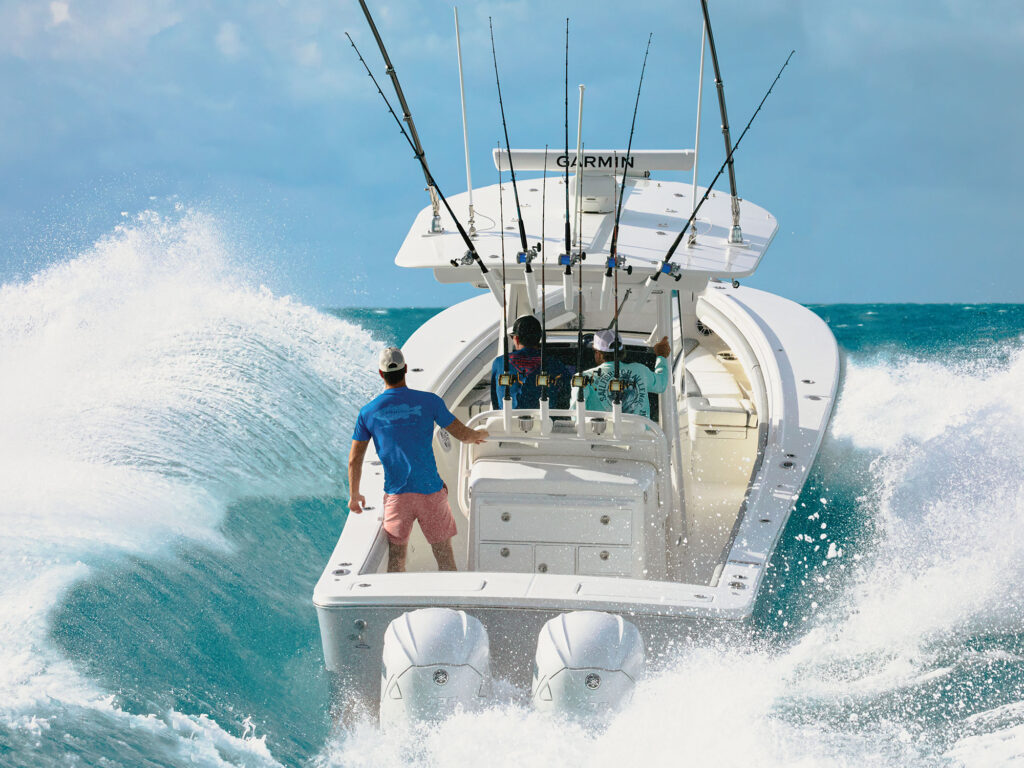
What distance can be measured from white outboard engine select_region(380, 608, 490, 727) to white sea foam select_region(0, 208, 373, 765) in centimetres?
59

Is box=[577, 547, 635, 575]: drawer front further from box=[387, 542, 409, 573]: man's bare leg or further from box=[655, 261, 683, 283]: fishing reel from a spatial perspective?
box=[655, 261, 683, 283]: fishing reel

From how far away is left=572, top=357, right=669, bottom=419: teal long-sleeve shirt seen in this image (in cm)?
409

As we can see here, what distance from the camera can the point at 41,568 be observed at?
14.4 ft

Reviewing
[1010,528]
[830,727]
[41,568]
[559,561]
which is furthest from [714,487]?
[41,568]

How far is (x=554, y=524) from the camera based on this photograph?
370 centimetres

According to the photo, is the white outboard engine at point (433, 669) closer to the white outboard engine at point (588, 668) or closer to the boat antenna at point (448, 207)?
the white outboard engine at point (588, 668)

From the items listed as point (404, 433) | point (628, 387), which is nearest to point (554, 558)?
point (404, 433)

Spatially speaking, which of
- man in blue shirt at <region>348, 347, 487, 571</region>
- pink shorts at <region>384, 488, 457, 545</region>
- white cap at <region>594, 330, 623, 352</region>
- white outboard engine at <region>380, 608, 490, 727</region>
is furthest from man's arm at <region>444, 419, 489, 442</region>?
white outboard engine at <region>380, 608, 490, 727</region>

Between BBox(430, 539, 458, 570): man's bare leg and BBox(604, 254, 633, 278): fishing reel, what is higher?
BBox(604, 254, 633, 278): fishing reel

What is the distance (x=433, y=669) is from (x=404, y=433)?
99 centimetres

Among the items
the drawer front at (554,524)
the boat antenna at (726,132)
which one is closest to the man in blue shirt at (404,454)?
the drawer front at (554,524)

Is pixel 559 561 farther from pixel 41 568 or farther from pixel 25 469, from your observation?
pixel 25 469

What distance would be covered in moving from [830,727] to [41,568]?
3052mm

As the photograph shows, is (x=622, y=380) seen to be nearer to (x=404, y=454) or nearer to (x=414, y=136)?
(x=404, y=454)
